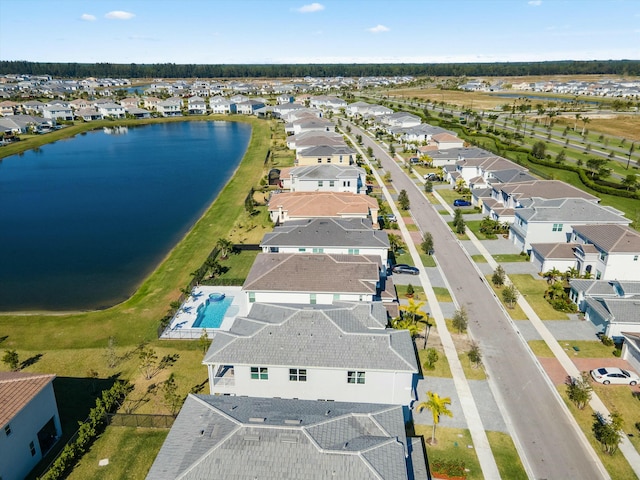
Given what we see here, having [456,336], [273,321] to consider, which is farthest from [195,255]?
[456,336]

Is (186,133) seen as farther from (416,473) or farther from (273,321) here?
(416,473)

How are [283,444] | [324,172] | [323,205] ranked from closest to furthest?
1. [283,444]
2. [323,205]
3. [324,172]

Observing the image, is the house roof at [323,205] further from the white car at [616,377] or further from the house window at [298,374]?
the white car at [616,377]

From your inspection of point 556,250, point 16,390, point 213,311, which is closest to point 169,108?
point 213,311

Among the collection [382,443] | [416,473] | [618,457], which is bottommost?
[618,457]

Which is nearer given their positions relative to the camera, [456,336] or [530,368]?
[530,368]

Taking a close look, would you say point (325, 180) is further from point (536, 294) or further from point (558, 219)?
point (536, 294)

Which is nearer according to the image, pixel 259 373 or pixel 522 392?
pixel 259 373
